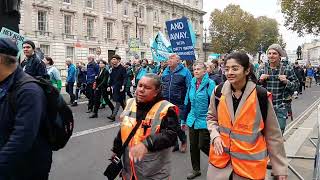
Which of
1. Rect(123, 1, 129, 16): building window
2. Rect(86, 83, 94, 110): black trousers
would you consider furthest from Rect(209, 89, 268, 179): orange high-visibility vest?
Rect(123, 1, 129, 16): building window

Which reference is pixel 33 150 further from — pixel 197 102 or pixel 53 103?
pixel 197 102

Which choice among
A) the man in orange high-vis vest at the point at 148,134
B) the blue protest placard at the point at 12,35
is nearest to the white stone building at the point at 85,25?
the blue protest placard at the point at 12,35

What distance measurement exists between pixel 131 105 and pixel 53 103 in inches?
32.2

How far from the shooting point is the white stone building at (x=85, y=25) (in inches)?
1633

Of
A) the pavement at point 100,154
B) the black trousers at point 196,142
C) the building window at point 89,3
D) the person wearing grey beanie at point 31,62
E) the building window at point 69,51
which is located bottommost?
the pavement at point 100,154

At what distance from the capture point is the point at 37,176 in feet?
9.46

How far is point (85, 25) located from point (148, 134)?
1790 inches

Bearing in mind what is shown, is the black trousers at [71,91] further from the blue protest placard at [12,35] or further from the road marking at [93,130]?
the blue protest placard at [12,35]

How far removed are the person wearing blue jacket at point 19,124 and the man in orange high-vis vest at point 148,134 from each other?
0.69 meters

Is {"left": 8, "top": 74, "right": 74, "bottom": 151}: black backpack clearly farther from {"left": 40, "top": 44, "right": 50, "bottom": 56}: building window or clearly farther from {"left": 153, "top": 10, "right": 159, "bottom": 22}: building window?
{"left": 153, "top": 10, "right": 159, "bottom": 22}: building window

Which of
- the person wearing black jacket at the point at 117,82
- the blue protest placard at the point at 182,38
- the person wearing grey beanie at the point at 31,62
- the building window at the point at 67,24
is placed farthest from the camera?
the building window at the point at 67,24

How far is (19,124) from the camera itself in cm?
264

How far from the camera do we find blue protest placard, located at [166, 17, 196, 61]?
348 inches

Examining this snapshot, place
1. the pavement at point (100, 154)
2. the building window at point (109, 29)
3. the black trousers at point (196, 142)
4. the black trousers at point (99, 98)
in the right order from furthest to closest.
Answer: the building window at point (109, 29) < the black trousers at point (99, 98) < the pavement at point (100, 154) < the black trousers at point (196, 142)
